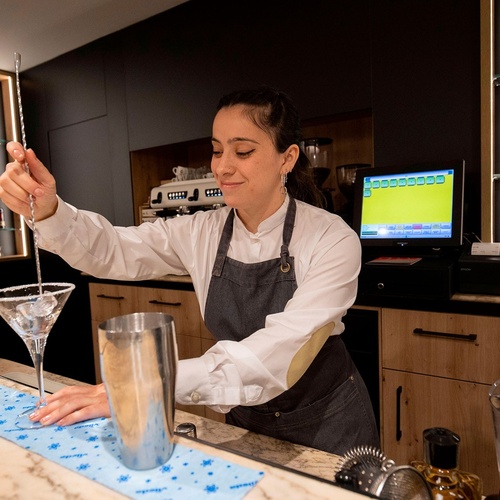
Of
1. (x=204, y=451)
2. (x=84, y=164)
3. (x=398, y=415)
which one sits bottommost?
(x=398, y=415)

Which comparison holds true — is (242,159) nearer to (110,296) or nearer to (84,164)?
(110,296)

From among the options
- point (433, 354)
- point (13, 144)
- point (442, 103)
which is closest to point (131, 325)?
point (13, 144)

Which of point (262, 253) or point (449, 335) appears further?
point (449, 335)

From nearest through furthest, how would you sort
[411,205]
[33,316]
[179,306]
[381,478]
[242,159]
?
[381,478] → [33,316] → [242,159] → [411,205] → [179,306]

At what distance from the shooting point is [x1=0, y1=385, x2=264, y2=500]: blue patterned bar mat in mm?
528

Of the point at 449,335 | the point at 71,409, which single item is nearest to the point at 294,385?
the point at 71,409

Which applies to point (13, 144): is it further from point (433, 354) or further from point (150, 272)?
point (433, 354)

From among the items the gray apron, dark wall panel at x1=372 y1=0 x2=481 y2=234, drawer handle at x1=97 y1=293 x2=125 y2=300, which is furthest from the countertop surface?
drawer handle at x1=97 y1=293 x2=125 y2=300

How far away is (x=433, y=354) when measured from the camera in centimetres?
185

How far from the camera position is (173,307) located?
9.10 feet

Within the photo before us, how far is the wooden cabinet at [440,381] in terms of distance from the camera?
175 cm

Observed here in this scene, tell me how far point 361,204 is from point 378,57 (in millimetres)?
733

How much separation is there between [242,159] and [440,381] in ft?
4.18

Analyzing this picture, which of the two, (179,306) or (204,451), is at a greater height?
(204,451)
